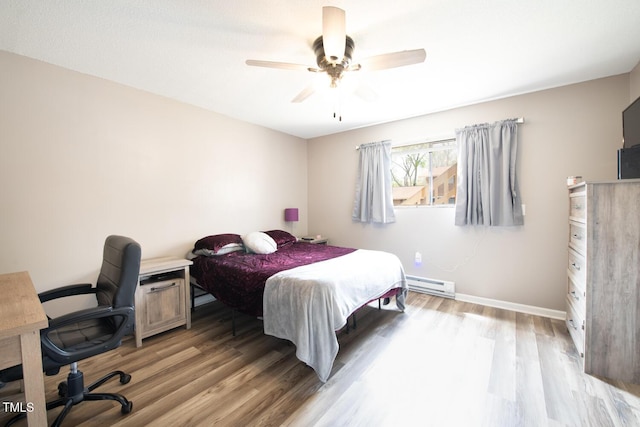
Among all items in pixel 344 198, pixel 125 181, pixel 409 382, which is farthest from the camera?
pixel 344 198

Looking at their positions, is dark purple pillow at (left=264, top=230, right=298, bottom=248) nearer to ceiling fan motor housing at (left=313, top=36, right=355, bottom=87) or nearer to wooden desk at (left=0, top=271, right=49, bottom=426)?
ceiling fan motor housing at (left=313, top=36, right=355, bottom=87)

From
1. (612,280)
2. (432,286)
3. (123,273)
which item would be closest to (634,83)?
(612,280)

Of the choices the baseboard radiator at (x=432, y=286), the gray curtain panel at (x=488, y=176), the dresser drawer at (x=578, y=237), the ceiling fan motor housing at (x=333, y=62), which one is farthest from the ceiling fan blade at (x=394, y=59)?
the baseboard radiator at (x=432, y=286)

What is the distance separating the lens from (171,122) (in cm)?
302

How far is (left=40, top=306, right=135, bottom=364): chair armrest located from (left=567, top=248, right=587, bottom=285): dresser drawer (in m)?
3.15

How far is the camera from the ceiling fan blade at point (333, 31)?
146 cm

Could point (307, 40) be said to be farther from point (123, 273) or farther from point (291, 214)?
point (291, 214)

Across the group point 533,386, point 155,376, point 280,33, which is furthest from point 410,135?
point 155,376

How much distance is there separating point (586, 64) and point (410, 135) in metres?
1.79

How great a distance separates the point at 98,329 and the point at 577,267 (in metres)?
3.62

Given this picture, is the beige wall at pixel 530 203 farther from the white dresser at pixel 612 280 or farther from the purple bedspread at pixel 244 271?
the purple bedspread at pixel 244 271

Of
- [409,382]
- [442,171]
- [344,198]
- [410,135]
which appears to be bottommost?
[409,382]

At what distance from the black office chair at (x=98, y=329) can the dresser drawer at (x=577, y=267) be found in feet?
10.3

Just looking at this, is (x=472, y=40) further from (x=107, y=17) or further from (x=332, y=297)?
(x=107, y=17)
